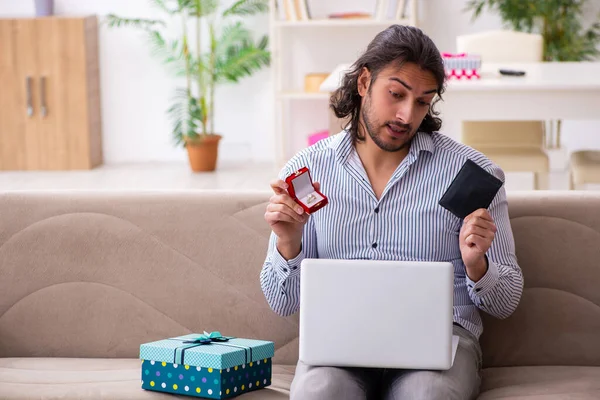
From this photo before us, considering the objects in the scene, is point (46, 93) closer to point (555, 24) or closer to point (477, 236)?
point (555, 24)

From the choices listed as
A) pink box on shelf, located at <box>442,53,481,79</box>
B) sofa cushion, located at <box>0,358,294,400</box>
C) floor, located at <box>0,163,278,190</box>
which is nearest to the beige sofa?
sofa cushion, located at <box>0,358,294,400</box>

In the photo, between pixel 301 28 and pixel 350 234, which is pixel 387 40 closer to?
pixel 350 234

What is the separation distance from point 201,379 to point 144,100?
481 cm

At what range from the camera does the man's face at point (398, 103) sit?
198cm

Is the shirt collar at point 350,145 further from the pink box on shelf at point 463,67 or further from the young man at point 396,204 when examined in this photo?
the pink box on shelf at point 463,67

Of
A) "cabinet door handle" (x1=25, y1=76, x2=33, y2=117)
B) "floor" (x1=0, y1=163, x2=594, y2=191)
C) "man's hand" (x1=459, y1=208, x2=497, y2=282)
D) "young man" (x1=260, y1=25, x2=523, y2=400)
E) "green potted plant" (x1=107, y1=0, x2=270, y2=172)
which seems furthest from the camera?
"cabinet door handle" (x1=25, y1=76, x2=33, y2=117)

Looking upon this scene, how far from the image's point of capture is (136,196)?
2.30 meters

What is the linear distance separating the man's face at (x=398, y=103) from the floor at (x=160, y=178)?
3512mm

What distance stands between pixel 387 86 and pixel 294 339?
622 millimetres

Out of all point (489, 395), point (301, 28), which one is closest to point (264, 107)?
point (301, 28)

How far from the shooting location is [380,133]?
2.04m

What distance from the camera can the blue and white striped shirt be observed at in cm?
199

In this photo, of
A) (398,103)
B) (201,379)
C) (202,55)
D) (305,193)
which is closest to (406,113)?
(398,103)

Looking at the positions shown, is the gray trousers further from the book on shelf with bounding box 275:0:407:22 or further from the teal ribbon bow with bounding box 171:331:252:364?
the book on shelf with bounding box 275:0:407:22
